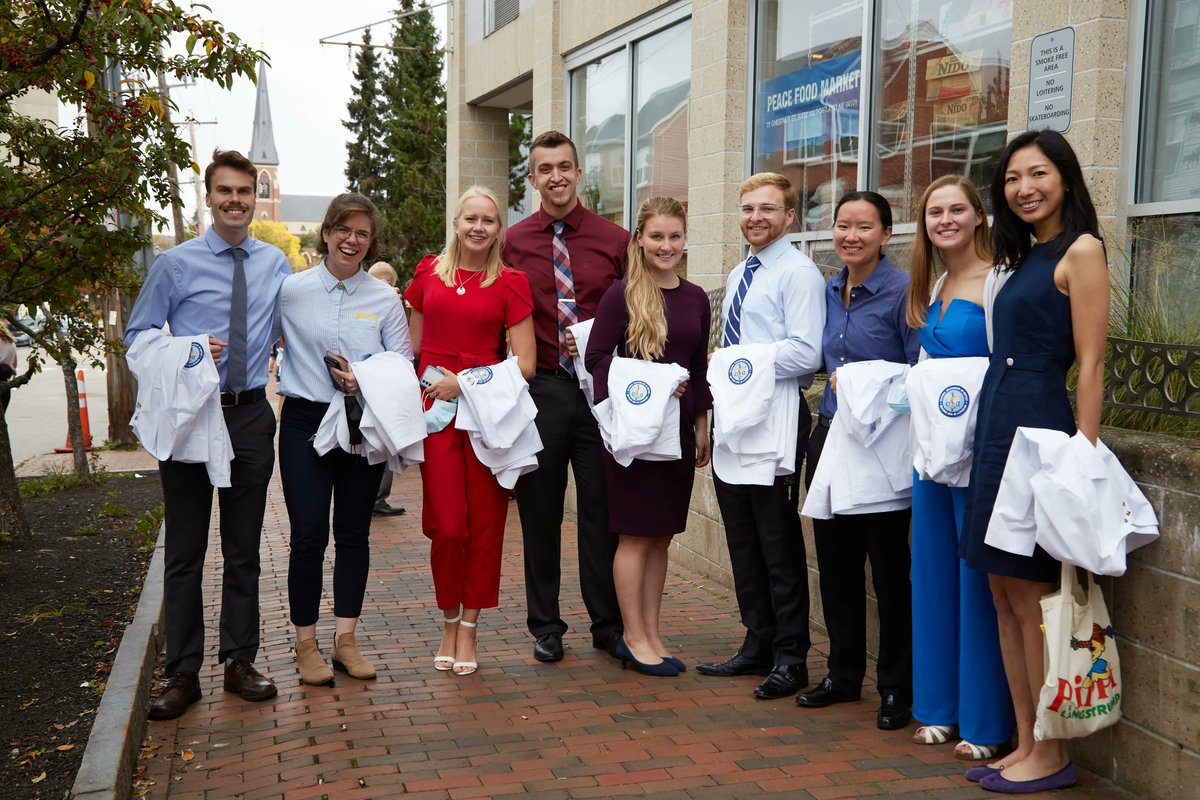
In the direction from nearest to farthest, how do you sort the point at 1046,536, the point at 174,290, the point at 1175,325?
the point at 1046,536, the point at 1175,325, the point at 174,290

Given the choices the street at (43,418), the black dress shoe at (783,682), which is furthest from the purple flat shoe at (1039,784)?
the street at (43,418)

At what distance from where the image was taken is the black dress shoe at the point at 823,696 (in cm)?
514

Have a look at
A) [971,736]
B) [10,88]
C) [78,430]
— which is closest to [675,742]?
[971,736]

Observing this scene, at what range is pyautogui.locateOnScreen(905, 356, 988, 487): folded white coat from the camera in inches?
168

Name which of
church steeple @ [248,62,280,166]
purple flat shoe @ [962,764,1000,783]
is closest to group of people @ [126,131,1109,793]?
purple flat shoe @ [962,764,1000,783]

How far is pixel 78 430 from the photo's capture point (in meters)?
12.9

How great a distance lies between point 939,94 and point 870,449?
10.7 feet

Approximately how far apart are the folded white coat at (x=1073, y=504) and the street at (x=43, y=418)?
10.9 m

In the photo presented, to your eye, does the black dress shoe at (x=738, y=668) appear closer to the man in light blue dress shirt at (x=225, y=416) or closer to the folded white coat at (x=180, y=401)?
the man in light blue dress shirt at (x=225, y=416)

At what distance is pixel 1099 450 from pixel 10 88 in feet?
16.9

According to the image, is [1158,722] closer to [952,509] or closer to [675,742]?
[952,509]

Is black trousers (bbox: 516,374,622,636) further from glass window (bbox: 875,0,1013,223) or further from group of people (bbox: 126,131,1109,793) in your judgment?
Result: glass window (bbox: 875,0,1013,223)

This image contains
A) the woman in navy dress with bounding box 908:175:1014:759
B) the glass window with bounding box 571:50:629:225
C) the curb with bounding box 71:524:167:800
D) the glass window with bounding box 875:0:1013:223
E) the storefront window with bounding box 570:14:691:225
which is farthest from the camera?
Answer: the glass window with bounding box 571:50:629:225

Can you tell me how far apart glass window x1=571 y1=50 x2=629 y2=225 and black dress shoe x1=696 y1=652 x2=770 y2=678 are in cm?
680
